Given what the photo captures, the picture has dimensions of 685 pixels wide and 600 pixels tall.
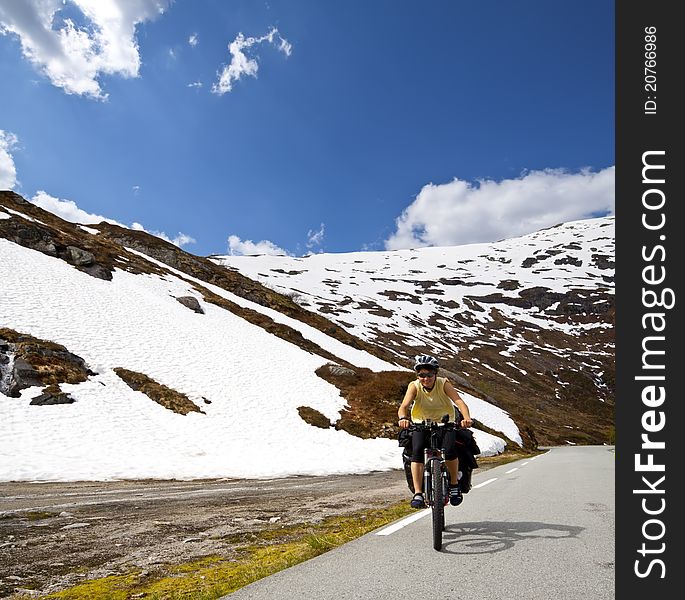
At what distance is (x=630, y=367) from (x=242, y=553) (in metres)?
4.46

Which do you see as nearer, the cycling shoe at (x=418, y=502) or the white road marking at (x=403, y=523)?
the cycling shoe at (x=418, y=502)

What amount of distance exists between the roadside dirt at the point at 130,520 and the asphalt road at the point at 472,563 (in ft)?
5.39

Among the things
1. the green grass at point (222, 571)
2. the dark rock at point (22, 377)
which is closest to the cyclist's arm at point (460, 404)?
the green grass at point (222, 571)

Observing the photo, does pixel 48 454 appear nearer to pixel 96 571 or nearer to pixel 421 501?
pixel 96 571

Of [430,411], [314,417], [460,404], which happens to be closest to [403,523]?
[430,411]

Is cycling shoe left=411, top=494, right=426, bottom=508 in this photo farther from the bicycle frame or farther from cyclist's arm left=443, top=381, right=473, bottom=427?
cyclist's arm left=443, top=381, right=473, bottom=427

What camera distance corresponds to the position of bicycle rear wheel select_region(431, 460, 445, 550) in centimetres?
525

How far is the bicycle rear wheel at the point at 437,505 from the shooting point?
5254 mm

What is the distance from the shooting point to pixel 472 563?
4.62 metres

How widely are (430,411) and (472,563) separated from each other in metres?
2.04

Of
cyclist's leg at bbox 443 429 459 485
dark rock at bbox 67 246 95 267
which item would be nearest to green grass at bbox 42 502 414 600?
cyclist's leg at bbox 443 429 459 485

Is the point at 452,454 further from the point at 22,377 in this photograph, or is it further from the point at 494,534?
the point at 22,377

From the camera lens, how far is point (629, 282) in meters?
4.16

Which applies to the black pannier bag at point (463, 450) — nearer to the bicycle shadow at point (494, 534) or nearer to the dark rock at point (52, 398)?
the bicycle shadow at point (494, 534)
